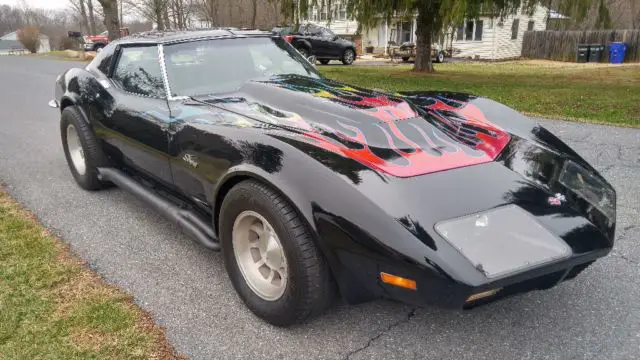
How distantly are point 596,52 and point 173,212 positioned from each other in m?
29.6

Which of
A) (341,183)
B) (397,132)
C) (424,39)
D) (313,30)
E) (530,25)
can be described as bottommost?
(341,183)

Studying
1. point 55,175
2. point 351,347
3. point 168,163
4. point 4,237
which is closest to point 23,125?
point 55,175

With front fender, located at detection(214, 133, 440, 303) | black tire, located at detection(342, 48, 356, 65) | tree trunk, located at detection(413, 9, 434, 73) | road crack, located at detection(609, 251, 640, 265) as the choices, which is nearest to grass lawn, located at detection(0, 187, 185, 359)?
front fender, located at detection(214, 133, 440, 303)

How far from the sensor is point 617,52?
26000 mm

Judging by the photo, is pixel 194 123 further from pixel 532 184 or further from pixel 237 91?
pixel 532 184

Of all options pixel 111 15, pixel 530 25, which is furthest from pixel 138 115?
pixel 530 25

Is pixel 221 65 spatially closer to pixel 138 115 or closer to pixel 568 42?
pixel 138 115

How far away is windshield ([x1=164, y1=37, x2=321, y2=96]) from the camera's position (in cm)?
329

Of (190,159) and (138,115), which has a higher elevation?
(138,115)

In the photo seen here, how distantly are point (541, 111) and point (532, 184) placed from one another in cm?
667

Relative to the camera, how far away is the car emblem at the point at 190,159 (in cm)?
278

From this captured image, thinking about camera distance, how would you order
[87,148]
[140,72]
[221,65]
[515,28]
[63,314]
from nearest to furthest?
[63,314] < [221,65] < [140,72] < [87,148] < [515,28]

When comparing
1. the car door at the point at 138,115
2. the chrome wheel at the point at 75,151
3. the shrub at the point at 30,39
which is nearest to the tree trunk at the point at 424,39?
the chrome wheel at the point at 75,151

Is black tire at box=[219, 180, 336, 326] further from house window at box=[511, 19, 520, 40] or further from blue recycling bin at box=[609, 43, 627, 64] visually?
house window at box=[511, 19, 520, 40]
